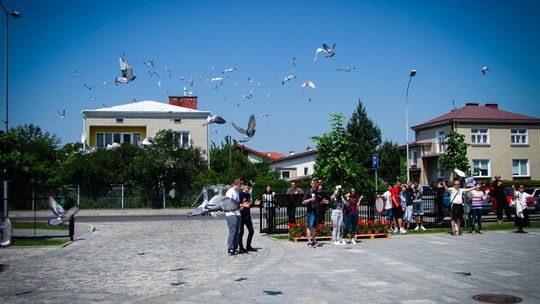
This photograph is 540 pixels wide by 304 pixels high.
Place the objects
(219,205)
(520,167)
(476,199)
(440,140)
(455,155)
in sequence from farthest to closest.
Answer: (440,140)
(520,167)
(455,155)
(476,199)
(219,205)

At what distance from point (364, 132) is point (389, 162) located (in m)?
5.36

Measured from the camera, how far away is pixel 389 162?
65188 mm

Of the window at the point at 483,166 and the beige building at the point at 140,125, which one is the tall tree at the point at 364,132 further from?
the beige building at the point at 140,125

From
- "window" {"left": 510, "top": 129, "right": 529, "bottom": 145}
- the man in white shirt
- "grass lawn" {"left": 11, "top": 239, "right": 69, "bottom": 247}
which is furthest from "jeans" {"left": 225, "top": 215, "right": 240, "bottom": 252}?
"window" {"left": 510, "top": 129, "right": 529, "bottom": 145}

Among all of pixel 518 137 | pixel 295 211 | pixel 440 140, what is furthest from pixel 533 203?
pixel 518 137

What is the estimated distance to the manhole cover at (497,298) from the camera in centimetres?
689

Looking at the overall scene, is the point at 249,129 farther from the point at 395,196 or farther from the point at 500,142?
the point at 500,142

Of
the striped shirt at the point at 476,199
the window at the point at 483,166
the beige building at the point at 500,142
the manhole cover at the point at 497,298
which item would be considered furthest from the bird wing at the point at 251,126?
the window at the point at 483,166

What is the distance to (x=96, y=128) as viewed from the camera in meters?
49.8

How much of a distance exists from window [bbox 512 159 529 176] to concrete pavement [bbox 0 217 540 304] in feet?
128

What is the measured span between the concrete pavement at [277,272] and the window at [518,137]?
39.4m

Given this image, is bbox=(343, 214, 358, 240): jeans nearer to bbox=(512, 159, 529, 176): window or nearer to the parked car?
the parked car

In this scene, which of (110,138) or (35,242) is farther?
(110,138)

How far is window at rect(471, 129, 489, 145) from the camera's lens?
49812 mm
